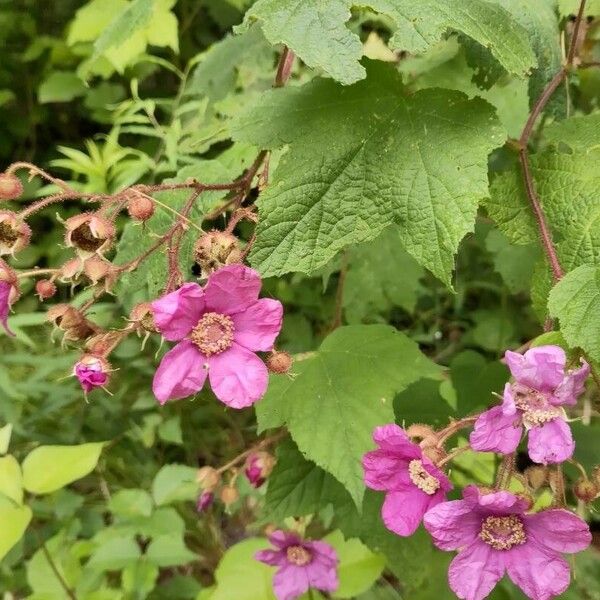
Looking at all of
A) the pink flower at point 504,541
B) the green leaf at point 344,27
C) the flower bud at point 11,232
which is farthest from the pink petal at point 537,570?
the flower bud at point 11,232

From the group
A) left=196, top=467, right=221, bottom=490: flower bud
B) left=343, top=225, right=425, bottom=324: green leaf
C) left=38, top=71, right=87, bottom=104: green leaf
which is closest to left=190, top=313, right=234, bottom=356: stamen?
left=196, top=467, right=221, bottom=490: flower bud

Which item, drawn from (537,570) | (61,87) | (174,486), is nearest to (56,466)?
(174,486)

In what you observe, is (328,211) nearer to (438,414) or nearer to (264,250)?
(264,250)

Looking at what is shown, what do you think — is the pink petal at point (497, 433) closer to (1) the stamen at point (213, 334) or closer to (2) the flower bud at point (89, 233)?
(1) the stamen at point (213, 334)

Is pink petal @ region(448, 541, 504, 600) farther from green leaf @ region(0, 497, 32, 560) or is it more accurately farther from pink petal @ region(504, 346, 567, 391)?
green leaf @ region(0, 497, 32, 560)

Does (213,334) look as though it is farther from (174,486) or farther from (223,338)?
(174,486)
